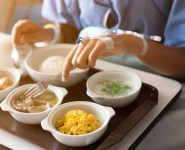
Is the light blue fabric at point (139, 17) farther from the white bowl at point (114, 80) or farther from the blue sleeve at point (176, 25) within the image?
the white bowl at point (114, 80)

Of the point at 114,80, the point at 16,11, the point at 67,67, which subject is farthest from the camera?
the point at 16,11

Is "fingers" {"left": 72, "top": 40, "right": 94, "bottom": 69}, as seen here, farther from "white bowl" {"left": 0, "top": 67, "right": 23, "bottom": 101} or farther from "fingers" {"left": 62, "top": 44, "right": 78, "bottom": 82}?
"white bowl" {"left": 0, "top": 67, "right": 23, "bottom": 101}

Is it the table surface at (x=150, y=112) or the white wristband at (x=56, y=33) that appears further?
the white wristband at (x=56, y=33)

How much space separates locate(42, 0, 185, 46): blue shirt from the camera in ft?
3.53

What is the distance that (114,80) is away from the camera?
995mm

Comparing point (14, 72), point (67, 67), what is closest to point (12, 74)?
point (14, 72)

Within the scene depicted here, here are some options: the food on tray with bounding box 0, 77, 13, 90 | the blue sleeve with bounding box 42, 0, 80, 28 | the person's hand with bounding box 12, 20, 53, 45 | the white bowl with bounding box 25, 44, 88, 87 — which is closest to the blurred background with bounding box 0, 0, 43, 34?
the blue sleeve with bounding box 42, 0, 80, 28

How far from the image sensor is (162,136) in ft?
2.83

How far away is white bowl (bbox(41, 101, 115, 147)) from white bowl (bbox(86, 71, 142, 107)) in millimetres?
45

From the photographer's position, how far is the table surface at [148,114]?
0.79 meters

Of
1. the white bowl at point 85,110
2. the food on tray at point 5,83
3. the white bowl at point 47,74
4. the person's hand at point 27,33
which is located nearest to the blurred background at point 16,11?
the person's hand at point 27,33

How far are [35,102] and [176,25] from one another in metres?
0.52

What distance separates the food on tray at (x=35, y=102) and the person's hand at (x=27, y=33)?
294mm

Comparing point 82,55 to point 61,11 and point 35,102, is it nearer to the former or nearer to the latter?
point 35,102
